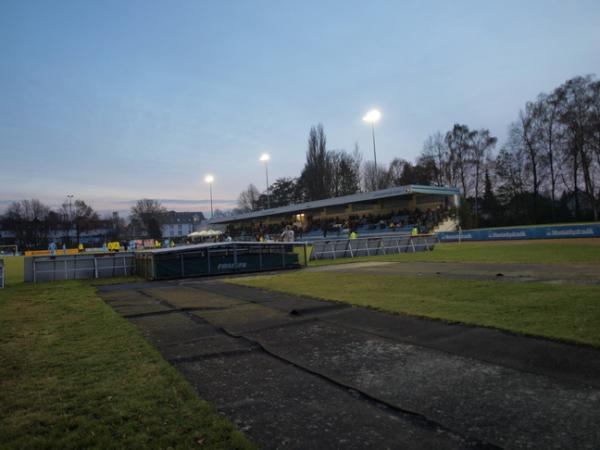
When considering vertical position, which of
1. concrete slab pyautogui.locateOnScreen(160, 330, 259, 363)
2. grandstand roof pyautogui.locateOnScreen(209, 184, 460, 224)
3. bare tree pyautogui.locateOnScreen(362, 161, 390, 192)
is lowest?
concrete slab pyautogui.locateOnScreen(160, 330, 259, 363)

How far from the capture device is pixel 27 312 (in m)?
10.0

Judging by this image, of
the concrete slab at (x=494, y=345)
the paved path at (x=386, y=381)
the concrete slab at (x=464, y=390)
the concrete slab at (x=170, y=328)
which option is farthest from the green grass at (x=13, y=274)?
the concrete slab at (x=464, y=390)

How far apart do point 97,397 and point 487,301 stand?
25.7ft

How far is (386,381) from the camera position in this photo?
14.5 ft

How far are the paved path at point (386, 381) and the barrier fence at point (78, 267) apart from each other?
14.9m

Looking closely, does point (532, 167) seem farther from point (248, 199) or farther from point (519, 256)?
point (248, 199)

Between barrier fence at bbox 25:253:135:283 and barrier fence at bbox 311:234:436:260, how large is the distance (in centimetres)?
1177

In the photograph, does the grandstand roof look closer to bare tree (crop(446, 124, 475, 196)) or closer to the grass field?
bare tree (crop(446, 124, 475, 196))

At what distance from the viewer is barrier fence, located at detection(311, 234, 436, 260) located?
2642 centimetres

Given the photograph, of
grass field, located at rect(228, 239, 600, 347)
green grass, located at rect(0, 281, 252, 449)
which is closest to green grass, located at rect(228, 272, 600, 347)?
grass field, located at rect(228, 239, 600, 347)

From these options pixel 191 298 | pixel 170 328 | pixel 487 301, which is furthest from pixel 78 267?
pixel 487 301

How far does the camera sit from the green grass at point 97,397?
3312 mm

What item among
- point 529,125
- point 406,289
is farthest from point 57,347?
point 529,125

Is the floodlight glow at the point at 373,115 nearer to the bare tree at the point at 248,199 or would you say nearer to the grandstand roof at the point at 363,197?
the grandstand roof at the point at 363,197
